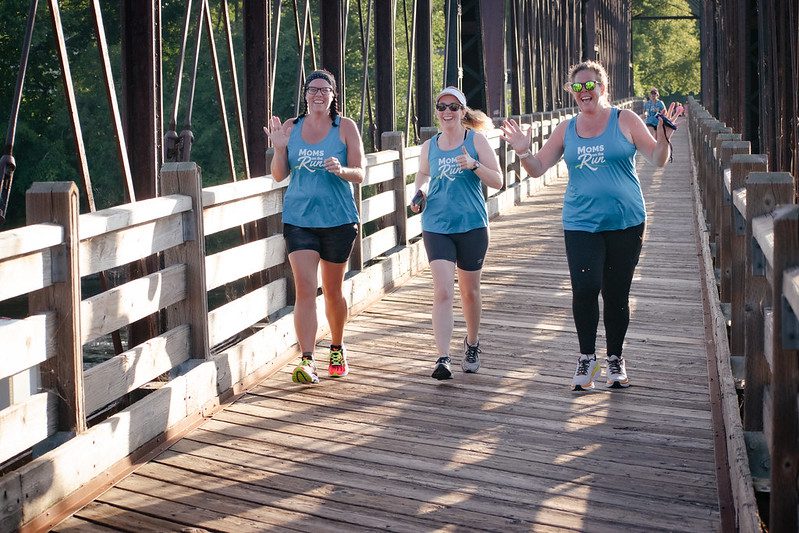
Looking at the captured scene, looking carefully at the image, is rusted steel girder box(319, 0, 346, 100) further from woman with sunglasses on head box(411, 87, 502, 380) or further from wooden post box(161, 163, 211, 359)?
wooden post box(161, 163, 211, 359)

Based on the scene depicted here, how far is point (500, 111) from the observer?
20.0 meters

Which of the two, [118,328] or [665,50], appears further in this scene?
[665,50]

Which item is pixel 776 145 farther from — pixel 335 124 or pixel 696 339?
pixel 335 124

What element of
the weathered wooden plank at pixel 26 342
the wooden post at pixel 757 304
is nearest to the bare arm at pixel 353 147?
the wooden post at pixel 757 304

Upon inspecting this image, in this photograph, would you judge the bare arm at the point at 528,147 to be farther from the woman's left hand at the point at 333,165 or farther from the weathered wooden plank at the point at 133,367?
the weathered wooden plank at the point at 133,367

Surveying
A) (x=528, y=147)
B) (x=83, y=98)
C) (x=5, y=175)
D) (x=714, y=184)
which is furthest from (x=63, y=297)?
(x=83, y=98)

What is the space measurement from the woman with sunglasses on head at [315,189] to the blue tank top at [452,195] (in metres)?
0.42

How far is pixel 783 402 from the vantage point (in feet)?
12.5

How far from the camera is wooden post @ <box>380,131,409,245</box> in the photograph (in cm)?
1062

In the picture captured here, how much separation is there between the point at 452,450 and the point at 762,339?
144cm

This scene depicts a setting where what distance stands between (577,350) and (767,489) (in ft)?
9.90

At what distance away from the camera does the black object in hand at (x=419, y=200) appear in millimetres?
6574

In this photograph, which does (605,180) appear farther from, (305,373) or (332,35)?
(332,35)

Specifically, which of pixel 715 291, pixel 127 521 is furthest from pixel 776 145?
pixel 127 521
